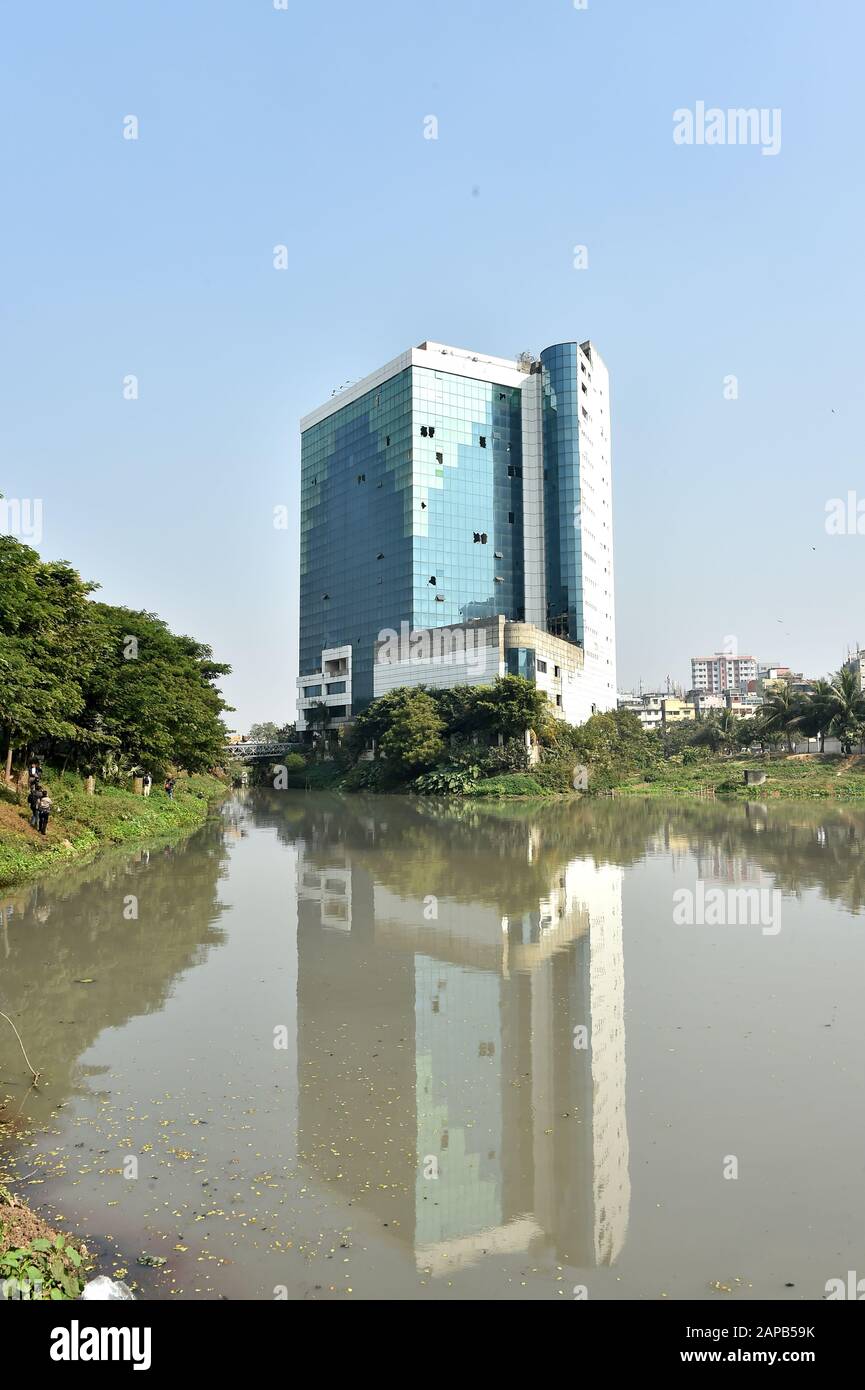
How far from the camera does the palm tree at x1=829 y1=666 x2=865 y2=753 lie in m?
60.0

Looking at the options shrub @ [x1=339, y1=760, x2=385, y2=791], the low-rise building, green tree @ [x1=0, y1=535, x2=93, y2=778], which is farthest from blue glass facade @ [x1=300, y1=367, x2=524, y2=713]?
green tree @ [x1=0, y1=535, x2=93, y2=778]

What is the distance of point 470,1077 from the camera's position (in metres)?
7.93

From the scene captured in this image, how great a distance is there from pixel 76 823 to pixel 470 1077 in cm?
1999

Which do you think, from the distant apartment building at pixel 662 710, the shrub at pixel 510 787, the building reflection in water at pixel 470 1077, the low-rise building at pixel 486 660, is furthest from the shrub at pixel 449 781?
the distant apartment building at pixel 662 710

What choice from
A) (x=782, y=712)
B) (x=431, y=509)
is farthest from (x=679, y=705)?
(x=782, y=712)

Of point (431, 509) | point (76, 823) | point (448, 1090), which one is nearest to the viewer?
point (448, 1090)

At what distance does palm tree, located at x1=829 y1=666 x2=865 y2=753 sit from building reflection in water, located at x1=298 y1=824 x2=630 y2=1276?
2046 inches

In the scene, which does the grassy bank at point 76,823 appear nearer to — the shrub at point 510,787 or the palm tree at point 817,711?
the shrub at point 510,787

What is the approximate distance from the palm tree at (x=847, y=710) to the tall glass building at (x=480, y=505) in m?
26.4

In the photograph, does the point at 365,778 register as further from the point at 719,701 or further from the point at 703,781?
the point at 719,701

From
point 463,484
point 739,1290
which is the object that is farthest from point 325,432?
point 739,1290

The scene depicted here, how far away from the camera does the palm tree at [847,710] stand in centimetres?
6000
